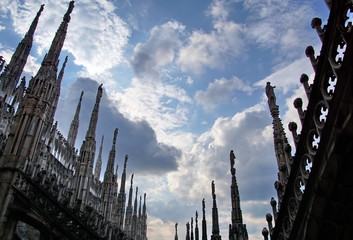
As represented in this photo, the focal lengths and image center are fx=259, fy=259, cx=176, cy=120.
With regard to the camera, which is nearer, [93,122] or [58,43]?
[58,43]

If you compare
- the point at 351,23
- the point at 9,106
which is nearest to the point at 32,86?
the point at 351,23

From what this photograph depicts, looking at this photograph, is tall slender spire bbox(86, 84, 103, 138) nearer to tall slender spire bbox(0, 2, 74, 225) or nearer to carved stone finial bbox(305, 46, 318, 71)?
tall slender spire bbox(0, 2, 74, 225)

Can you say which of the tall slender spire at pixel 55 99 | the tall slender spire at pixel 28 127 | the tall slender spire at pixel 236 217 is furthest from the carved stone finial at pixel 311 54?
the tall slender spire at pixel 55 99

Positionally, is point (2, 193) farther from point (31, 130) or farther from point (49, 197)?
point (31, 130)

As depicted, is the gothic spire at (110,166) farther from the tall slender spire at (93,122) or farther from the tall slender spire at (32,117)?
the tall slender spire at (32,117)

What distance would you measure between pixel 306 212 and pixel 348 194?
0.85 m

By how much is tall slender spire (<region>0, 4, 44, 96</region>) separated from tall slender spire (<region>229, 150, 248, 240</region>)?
29819mm

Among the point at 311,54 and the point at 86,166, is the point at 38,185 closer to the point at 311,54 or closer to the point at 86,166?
the point at 311,54

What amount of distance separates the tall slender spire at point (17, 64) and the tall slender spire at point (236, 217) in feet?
97.8

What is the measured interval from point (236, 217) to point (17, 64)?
34.5 m

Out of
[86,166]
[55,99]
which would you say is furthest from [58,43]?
[55,99]

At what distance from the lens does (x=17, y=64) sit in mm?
36062

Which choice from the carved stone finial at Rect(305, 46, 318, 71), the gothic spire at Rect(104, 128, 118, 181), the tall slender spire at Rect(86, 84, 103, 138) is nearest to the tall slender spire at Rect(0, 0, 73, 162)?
the tall slender spire at Rect(86, 84, 103, 138)

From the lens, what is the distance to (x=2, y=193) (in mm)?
10695
